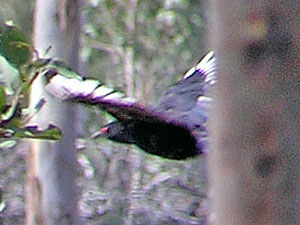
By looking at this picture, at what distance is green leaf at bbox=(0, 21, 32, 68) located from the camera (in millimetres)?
1559

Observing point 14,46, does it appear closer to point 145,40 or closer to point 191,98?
point 191,98

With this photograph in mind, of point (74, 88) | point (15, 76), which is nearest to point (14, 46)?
point (15, 76)

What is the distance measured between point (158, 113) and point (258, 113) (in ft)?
3.98

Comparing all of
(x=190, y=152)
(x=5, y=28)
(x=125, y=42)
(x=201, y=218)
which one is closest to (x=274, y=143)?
(x=5, y=28)

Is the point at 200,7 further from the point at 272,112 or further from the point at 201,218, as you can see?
the point at 272,112

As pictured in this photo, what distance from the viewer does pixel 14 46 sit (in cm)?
156

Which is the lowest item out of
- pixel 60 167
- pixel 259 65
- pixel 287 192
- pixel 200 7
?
pixel 287 192

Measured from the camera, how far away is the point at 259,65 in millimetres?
904

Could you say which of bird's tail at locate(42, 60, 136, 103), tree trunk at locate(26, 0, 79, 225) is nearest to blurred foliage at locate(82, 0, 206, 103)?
tree trunk at locate(26, 0, 79, 225)

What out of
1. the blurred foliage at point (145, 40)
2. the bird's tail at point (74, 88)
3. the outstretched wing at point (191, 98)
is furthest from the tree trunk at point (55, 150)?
the blurred foliage at point (145, 40)

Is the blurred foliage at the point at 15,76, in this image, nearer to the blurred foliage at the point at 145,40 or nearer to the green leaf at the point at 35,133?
the green leaf at the point at 35,133

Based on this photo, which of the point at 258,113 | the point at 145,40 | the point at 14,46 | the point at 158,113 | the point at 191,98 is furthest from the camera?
the point at 145,40

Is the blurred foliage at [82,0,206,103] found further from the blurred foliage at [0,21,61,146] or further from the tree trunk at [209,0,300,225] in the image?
the tree trunk at [209,0,300,225]

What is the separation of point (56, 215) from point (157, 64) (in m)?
3.44
